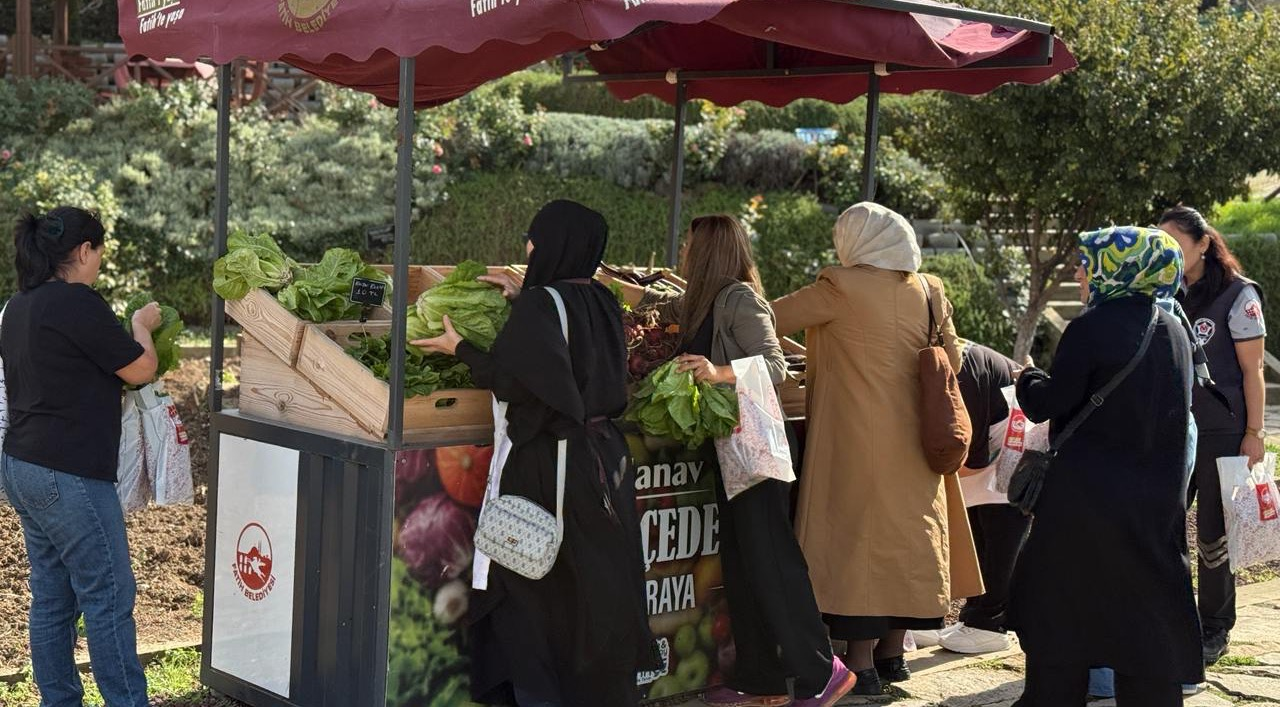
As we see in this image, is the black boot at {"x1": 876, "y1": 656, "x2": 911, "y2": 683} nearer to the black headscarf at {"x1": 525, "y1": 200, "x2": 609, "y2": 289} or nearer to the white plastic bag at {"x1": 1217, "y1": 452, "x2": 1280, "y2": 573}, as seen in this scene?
the white plastic bag at {"x1": 1217, "y1": 452, "x2": 1280, "y2": 573}

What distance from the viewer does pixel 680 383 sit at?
4.67 meters

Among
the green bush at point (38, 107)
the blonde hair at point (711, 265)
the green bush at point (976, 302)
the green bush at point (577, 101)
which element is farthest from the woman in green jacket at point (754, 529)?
the green bush at point (577, 101)

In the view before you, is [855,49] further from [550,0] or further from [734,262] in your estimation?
[550,0]

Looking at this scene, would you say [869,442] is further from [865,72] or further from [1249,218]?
[1249,218]

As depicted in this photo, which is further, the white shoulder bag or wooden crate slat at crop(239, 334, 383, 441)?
wooden crate slat at crop(239, 334, 383, 441)

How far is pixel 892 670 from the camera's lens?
5543 millimetres

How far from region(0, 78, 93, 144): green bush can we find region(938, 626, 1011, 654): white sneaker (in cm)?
1178

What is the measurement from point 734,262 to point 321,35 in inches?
63.1

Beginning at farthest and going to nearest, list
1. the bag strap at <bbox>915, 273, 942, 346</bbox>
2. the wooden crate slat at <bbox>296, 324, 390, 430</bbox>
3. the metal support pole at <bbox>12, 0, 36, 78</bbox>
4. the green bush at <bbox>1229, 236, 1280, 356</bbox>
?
the metal support pole at <bbox>12, 0, 36, 78</bbox>
the green bush at <bbox>1229, 236, 1280, 356</bbox>
the bag strap at <bbox>915, 273, 942, 346</bbox>
the wooden crate slat at <bbox>296, 324, 390, 430</bbox>

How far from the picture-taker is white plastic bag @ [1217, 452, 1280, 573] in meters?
5.51

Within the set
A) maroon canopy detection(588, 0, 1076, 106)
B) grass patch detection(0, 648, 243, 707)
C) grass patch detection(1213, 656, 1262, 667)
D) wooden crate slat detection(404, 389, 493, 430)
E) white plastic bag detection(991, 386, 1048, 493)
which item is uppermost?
maroon canopy detection(588, 0, 1076, 106)

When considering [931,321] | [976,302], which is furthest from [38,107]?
[931,321]

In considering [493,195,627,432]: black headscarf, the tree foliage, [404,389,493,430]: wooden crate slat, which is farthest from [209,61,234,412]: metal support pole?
the tree foliage

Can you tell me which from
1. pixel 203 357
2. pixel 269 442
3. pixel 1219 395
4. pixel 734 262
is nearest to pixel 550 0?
pixel 734 262
